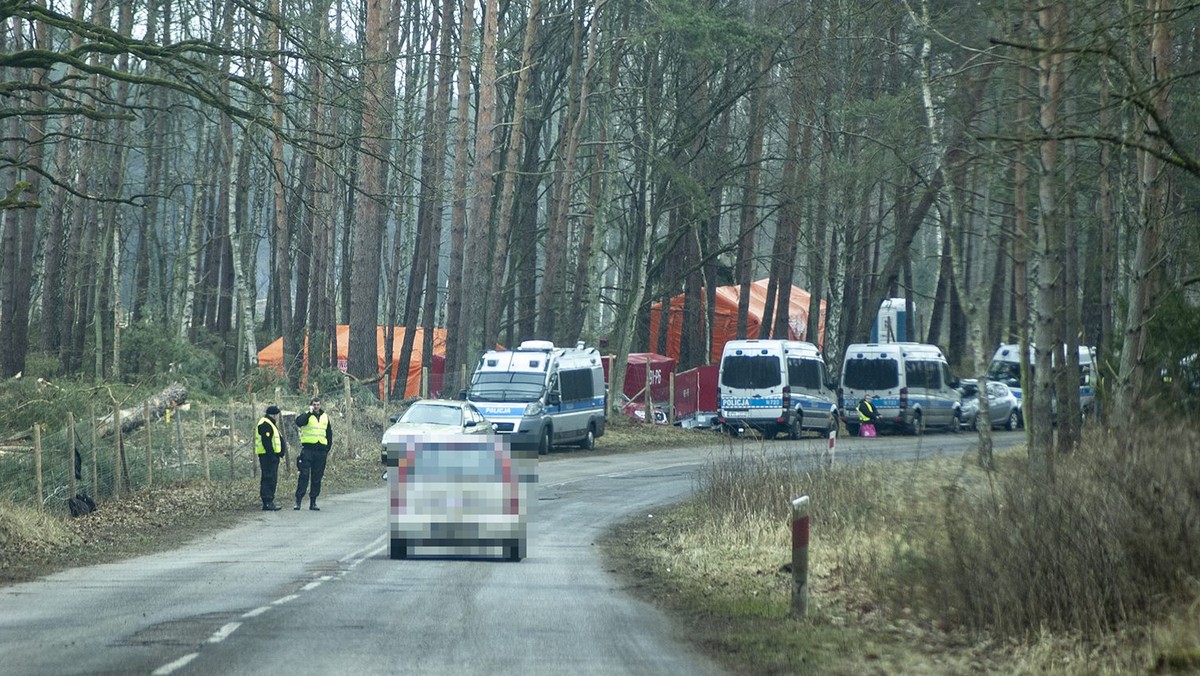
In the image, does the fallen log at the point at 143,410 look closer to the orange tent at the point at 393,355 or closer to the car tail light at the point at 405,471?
the car tail light at the point at 405,471

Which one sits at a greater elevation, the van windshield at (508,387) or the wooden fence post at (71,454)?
the van windshield at (508,387)

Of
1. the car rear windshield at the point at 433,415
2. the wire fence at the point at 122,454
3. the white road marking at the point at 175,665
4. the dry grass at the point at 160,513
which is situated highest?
the car rear windshield at the point at 433,415

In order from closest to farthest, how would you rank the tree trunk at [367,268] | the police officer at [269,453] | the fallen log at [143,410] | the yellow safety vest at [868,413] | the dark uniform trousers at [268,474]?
the police officer at [269,453] < the dark uniform trousers at [268,474] < the fallen log at [143,410] < the tree trunk at [367,268] < the yellow safety vest at [868,413]

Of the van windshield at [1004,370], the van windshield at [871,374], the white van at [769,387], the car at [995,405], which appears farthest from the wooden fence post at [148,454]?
the van windshield at [1004,370]

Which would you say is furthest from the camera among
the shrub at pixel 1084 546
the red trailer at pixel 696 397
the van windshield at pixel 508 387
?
the red trailer at pixel 696 397

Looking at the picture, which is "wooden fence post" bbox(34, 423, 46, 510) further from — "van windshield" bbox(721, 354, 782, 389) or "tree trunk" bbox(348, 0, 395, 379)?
"van windshield" bbox(721, 354, 782, 389)

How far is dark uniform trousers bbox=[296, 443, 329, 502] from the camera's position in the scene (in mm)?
23094

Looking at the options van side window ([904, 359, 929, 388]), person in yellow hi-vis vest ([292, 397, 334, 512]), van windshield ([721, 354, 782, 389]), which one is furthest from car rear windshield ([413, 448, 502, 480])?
van side window ([904, 359, 929, 388])

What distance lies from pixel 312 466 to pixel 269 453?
34.8 inches

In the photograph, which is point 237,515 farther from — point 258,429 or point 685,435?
point 685,435

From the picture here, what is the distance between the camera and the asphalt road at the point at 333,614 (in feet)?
30.8

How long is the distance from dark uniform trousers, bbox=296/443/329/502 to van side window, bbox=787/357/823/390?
20270 mm

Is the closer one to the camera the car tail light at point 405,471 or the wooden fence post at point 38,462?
the car tail light at point 405,471

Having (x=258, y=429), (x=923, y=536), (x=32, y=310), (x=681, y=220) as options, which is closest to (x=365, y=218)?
(x=258, y=429)
